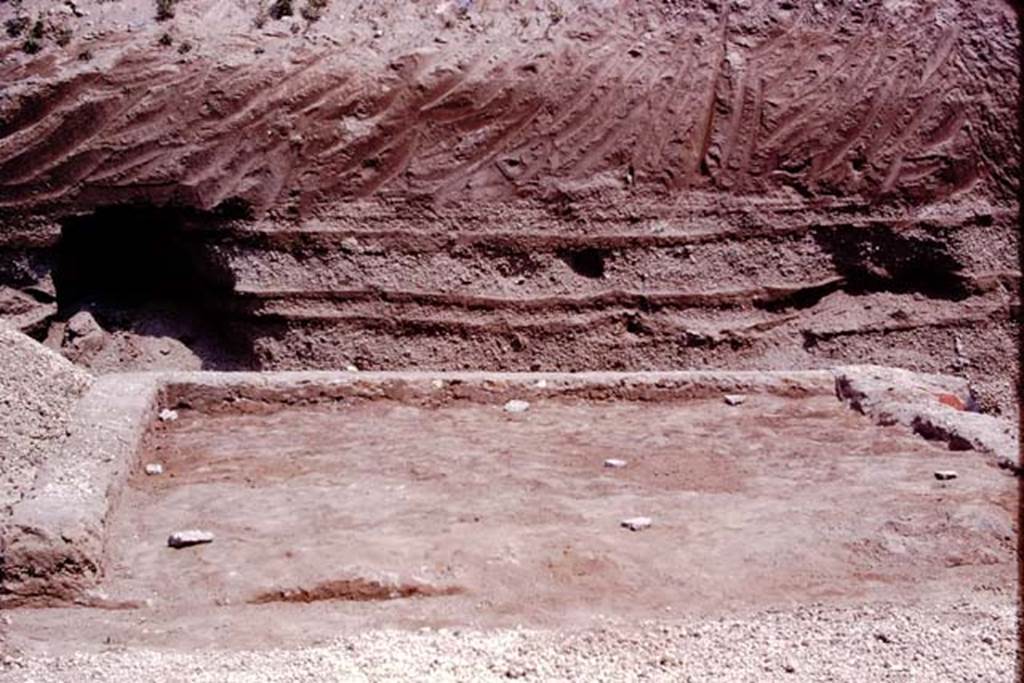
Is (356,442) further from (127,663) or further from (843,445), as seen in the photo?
(127,663)

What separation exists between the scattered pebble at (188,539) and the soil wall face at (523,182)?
10.5 feet

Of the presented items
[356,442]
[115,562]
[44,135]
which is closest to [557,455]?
[356,442]

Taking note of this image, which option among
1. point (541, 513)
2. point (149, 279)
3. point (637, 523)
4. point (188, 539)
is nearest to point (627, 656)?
point (637, 523)

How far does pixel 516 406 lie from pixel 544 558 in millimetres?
1966

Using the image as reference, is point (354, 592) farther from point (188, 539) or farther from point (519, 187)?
point (519, 187)

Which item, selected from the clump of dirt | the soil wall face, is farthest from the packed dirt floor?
the soil wall face

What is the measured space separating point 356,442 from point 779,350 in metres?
3.09

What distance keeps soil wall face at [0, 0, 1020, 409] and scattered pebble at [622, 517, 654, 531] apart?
3.23m

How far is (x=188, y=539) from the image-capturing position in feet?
13.4

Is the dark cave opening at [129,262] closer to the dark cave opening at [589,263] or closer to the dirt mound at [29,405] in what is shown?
the dark cave opening at [589,263]

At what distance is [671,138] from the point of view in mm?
7707

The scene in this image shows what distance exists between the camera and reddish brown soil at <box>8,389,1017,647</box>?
3.61 meters

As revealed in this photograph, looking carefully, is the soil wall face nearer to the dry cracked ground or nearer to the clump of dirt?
the dry cracked ground

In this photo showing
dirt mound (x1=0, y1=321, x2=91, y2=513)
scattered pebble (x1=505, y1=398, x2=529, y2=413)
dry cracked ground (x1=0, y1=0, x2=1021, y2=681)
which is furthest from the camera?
dry cracked ground (x1=0, y1=0, x2=1021, y2=681)
